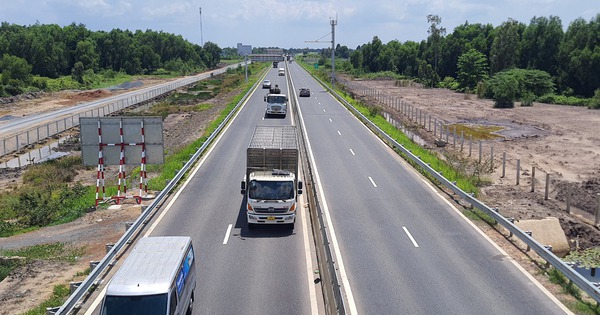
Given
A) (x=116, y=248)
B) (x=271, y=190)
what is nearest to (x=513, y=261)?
(x=271, y=190)

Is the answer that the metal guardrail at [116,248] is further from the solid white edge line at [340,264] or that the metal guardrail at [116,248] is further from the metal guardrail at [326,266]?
the solid white edge line at [340,264]

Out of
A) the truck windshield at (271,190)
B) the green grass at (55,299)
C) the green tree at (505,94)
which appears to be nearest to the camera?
the green grass at (55,299)

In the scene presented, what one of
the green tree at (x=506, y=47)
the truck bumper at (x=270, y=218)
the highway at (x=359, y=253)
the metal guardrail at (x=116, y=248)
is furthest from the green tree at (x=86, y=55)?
the truck bumper at (x=270, y=218)

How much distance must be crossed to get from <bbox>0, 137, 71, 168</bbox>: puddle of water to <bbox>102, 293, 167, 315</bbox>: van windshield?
3577cm

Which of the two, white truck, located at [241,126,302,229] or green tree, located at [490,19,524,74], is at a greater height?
green tree, located at [490,19,524,74]

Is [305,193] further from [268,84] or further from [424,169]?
[268,84]

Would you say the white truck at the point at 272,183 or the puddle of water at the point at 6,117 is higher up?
the white truck at the point at 272,183

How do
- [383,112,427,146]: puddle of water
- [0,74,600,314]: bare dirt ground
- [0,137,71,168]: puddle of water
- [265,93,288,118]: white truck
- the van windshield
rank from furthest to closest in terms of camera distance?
1. [265,93,288,118]: white truck
2. [383,112,427,146]: puddle of water
3. [0,137,71,168]: puddle of water
4. [0,74,600,314]: bare dirt ground
5. the van windshield

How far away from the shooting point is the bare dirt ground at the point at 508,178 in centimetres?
1677

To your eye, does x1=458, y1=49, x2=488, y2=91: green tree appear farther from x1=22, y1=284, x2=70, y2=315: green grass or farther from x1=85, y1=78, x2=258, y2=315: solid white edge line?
x1=22, y1=284, x2=70, y2=315: green grass

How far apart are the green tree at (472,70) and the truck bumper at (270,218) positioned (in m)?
94.7

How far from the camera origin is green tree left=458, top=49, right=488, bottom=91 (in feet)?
349

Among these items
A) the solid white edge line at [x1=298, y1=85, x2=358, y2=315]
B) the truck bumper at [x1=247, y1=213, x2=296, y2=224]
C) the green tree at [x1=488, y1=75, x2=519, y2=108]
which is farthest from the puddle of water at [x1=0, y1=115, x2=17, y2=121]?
the green tree at [x1=488, y1=75, x2=519, y2=108]

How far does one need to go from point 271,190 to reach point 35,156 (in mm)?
33936
